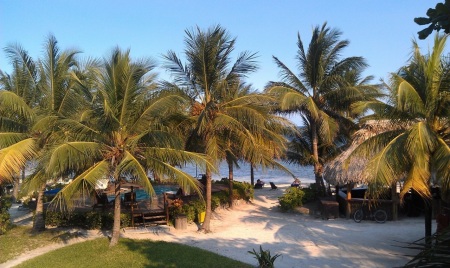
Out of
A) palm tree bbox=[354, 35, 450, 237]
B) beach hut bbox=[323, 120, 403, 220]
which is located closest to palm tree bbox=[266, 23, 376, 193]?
beach hut bbox=[323, 120, 403, 220]

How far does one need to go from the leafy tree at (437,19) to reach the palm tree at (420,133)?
567 cm

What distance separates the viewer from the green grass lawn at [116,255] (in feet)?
30.8

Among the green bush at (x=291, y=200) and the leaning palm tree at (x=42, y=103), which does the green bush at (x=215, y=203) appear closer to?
the green bush at (x=291, y=200)

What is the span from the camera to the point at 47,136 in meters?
12.1

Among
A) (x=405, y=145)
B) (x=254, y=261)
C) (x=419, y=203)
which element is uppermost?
(x=405, y=145)

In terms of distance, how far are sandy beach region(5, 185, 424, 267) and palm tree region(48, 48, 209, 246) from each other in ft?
7.52

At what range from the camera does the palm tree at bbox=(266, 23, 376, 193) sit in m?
17.9

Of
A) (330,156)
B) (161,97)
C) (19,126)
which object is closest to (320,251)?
(161,97)

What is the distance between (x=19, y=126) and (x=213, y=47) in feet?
21.9

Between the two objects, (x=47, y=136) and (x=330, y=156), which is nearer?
(x=47, y=136)

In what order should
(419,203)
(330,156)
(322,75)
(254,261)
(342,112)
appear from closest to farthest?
(254,261)
(419,203)
(322,75)
(342,112)
(330,156)

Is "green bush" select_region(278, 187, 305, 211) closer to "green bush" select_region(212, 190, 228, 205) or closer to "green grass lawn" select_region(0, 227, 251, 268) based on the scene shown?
"green bush" select_region(212, 190, 228, 205)

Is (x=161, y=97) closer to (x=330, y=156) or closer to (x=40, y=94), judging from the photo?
(x=40, y=94)

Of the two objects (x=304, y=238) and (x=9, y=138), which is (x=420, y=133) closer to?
(x=304, y=238)
